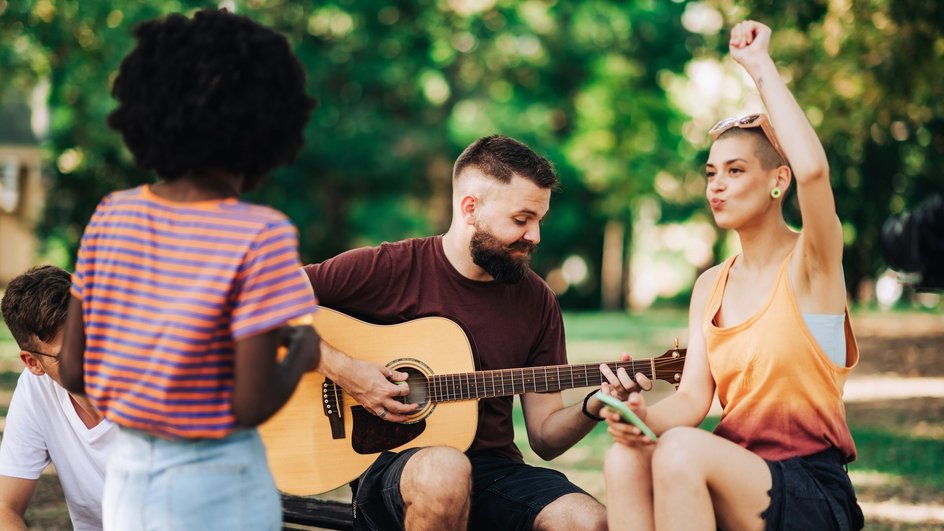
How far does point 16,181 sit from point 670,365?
31658mm

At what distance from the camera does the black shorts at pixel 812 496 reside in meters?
3.00

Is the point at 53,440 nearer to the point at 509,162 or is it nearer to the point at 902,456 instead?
the point at 509,162

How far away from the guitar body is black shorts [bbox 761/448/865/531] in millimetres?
1265

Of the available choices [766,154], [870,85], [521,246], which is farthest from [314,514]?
[870,85]

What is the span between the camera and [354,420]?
402cm

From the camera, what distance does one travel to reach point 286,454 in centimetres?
403

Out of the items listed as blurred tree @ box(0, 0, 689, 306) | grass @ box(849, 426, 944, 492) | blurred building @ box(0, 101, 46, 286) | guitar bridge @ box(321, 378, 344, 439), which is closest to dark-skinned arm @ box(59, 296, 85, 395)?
guitar bridge @ box(321, 378, 344, 439)

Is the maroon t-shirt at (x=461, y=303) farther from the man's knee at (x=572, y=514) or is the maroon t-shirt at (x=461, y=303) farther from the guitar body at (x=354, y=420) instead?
the man's knee at (x=572, y=514)

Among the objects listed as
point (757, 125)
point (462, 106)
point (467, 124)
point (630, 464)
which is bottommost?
→ point (630, 464)

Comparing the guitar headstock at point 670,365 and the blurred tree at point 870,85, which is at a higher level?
the blurred tree at point 870,85

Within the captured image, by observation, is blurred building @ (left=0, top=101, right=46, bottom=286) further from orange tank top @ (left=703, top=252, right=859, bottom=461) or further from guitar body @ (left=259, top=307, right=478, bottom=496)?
orange tank top @ (left=703, top=252, right=859, bottom=461)

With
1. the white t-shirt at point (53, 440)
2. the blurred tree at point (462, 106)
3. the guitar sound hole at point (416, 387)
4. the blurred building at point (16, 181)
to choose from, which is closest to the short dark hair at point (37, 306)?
the white t-shirt at point (53, 440)

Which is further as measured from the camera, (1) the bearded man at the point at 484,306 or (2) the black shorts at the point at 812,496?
(1) the bearded man at the point at 484,306

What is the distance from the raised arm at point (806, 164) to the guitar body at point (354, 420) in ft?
4.61
